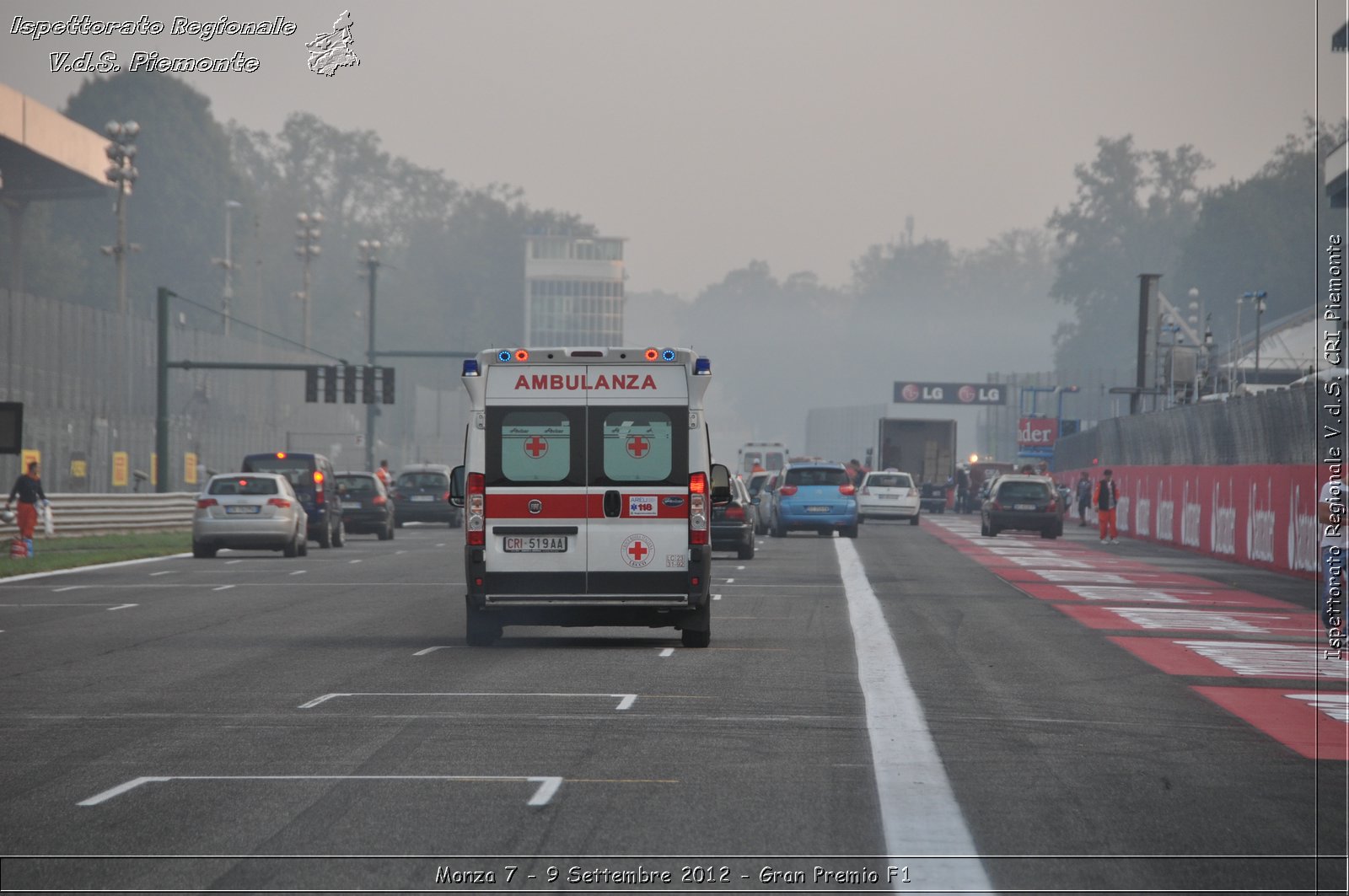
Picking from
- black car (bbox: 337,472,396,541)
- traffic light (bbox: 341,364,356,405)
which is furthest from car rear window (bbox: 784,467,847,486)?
traffic light (bbox: 341,364,356,405)

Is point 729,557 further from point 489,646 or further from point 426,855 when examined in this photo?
point 426,855

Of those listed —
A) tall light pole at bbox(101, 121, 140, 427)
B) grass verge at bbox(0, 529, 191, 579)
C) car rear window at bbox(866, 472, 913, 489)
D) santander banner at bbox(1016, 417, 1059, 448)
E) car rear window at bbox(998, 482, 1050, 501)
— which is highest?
tall light pole at bbox(101, 121, 140, 427)

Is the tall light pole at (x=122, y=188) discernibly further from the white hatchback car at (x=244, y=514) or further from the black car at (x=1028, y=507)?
the black car at (x=1028, y=507)

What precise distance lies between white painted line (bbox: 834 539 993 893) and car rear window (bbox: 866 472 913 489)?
39826 mm

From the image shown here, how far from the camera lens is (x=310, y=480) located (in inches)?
1558

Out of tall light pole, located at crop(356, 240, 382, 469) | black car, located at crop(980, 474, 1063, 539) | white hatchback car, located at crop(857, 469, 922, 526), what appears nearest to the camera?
black car, located at crop(980, 474, 1063, 539)

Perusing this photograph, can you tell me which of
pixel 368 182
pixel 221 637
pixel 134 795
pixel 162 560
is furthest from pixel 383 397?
pixel 368 182

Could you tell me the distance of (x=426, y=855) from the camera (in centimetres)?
814

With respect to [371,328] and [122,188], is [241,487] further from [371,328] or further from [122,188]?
[371,328]

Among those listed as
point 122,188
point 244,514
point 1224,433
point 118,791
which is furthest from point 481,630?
point 122,188

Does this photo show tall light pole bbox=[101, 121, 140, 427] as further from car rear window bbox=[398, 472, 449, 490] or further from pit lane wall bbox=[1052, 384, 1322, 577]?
pit lane wall bbox=[1052, 384, 1322, 577]

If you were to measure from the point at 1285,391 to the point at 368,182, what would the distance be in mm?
150503

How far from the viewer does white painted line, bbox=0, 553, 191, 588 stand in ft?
95.8

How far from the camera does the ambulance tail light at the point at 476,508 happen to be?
17.4 m
